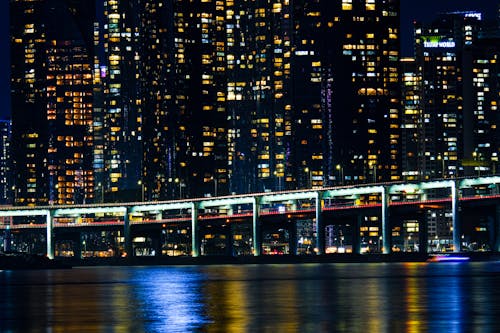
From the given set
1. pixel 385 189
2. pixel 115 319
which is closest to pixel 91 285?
pixel 115 319

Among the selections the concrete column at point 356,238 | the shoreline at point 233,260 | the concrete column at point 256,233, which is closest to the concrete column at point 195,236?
the shoreline at point 233,260

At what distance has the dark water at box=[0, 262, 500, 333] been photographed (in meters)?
51.8

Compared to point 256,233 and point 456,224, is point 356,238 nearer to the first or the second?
point 256,233

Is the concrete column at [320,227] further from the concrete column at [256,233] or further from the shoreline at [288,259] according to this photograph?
the concrete column at [256,233]

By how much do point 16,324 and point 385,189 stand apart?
126 meters

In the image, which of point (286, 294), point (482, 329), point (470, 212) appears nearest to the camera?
point (482, 329)

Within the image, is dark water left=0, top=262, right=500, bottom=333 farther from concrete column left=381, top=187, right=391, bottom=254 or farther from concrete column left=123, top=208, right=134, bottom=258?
concrete column left=123, top=208, right=134, bottom=258

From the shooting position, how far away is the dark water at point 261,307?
5184cm

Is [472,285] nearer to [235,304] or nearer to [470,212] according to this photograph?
[235,304]

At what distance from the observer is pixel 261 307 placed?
207ft

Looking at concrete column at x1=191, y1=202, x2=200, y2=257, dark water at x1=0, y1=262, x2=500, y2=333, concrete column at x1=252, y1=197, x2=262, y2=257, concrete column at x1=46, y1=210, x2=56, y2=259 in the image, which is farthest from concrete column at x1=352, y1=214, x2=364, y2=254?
dark water at x1=0, y1=262, x2=500, y2=333

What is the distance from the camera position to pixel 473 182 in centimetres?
17400

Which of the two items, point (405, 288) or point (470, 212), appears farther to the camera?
point (470, 212)

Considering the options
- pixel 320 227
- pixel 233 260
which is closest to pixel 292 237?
pixel 320 227
